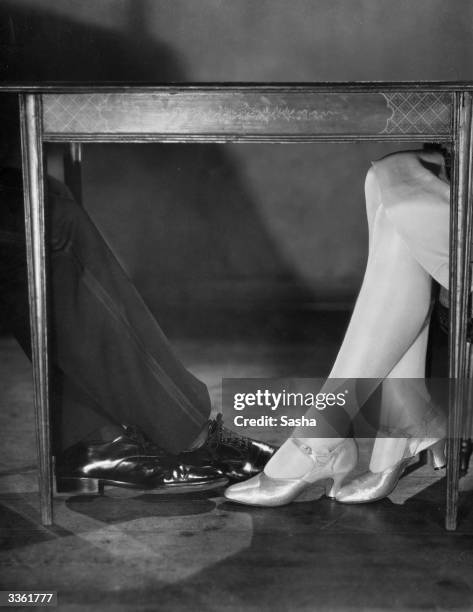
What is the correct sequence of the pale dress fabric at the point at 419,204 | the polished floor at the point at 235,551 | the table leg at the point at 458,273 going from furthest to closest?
the pale dress fabric at the point at 419,204
the table leg at the point at 458,273
the polished floor at the point at 235,551

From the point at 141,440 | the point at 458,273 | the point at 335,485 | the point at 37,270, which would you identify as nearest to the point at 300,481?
the point at 335,485

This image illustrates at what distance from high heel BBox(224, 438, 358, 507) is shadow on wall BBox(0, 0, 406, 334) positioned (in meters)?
1.87

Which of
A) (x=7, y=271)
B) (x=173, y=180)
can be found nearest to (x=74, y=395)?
(x=7, y=271)

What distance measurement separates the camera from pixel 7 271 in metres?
1.52

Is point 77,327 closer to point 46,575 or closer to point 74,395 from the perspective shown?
point 74,395

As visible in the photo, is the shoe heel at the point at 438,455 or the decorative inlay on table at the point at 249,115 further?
the shoe heel at the point at 438,455

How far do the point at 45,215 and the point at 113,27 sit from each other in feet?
2.28

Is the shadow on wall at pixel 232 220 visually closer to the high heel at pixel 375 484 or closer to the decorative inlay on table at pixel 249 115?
the high heel at pixel 375 484

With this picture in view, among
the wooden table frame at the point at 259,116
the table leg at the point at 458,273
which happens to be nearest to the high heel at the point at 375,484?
the table leg at the point at 458,273

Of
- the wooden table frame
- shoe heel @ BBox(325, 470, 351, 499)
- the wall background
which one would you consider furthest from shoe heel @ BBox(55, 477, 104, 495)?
the wall background

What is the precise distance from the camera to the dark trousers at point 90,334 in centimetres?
150

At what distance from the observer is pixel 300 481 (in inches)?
57.4

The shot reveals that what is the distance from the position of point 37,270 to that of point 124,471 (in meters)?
0.42

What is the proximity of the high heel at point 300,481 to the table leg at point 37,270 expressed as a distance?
0.33m
